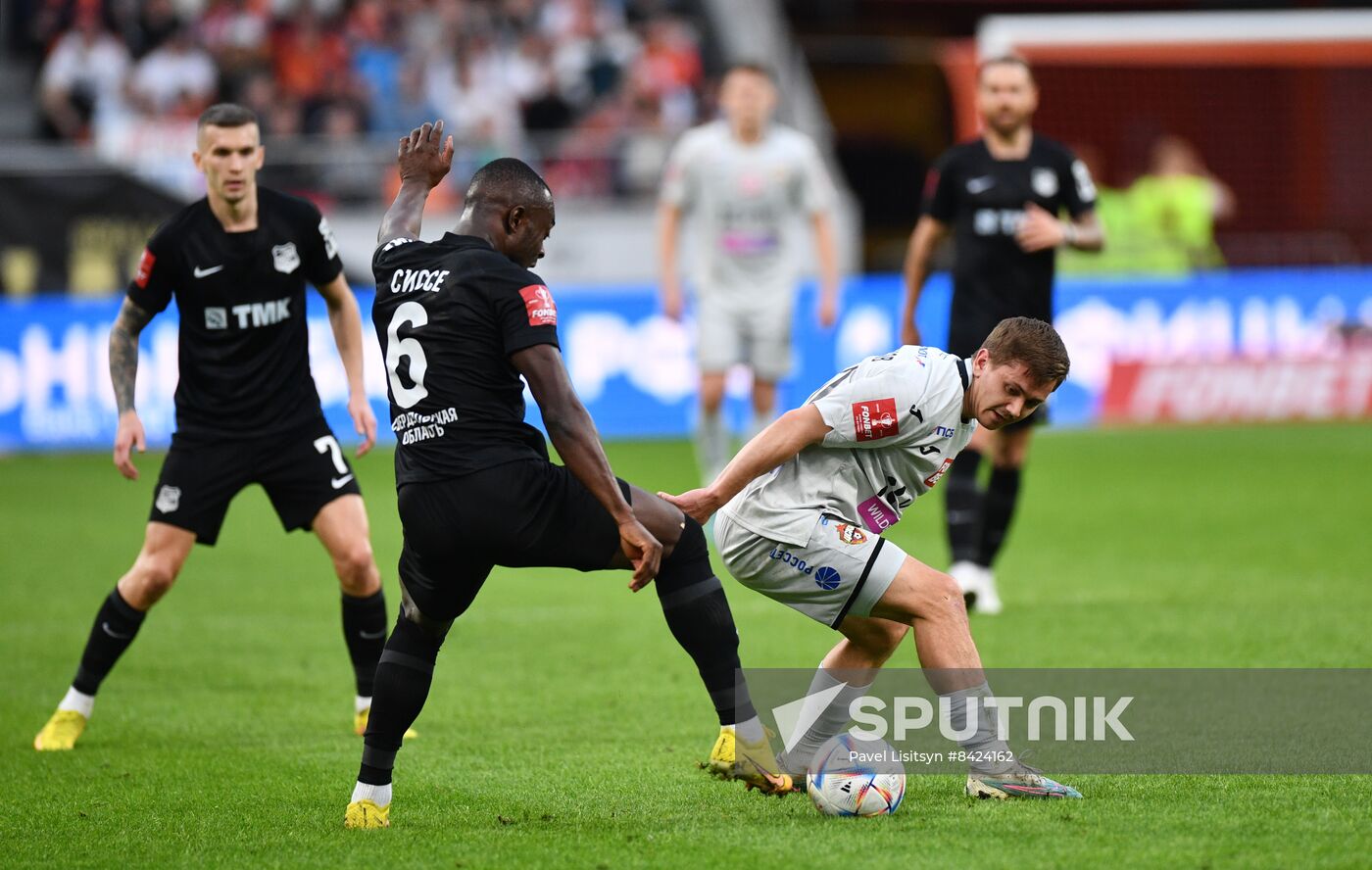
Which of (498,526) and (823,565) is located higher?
(498,526)

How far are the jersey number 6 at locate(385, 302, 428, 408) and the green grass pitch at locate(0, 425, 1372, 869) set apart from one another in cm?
124

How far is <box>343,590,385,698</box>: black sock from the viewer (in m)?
6.72

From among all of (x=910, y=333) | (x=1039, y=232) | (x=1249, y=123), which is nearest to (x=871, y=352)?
(x=910, y=333)

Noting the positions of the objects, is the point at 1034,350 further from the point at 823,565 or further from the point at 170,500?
the point at 170,500

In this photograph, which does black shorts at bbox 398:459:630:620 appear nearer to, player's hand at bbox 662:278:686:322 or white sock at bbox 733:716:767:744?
white sock at bbox 733:716:767:744

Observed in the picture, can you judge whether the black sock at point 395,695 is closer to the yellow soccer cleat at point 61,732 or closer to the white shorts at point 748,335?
the yellow soccer cleat at point 61,732

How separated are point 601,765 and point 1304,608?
4.30 metres

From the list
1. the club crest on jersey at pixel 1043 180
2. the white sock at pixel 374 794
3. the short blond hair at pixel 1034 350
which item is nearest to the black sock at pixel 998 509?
the club crest on jersey at pixel 1043 180

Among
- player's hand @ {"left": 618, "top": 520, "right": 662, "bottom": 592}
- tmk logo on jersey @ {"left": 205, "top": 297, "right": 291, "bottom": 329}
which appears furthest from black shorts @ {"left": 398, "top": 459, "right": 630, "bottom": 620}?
tmk logo on jersey @ {"left": 205, "top": 297, "right": 291, "bottom": 329}

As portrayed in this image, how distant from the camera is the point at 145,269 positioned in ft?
21.9

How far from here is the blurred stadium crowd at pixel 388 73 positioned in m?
20.1

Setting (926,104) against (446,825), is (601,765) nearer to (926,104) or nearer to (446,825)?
(446,825)

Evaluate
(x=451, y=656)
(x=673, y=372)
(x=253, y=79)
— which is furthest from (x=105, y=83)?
(x=451, y=656)

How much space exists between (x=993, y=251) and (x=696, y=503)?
448 cm
